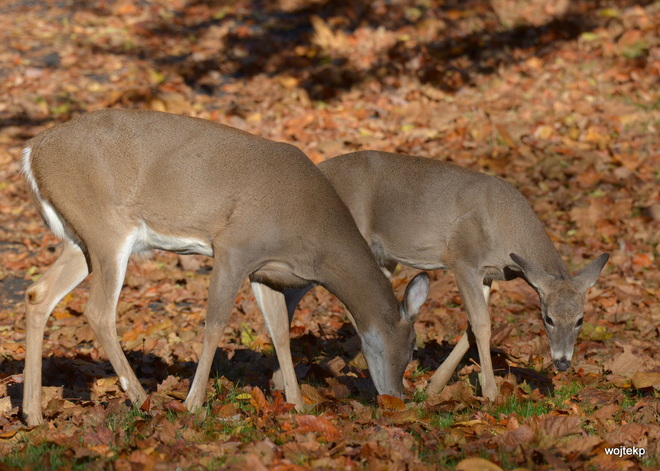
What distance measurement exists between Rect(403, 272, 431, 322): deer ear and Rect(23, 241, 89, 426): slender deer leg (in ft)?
7.62

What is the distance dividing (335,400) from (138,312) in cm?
285

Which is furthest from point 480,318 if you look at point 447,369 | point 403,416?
point 403,416

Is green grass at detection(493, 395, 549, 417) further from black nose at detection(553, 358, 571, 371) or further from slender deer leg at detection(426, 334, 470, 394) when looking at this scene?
slender deer leg at detection(426, 334, 470, 394)

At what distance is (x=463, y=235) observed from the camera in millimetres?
6891

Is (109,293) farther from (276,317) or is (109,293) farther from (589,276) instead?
(589,276)

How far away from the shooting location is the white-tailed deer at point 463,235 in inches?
250

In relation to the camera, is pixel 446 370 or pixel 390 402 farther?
pixel 446 370

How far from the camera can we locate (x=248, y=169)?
586 centimetres

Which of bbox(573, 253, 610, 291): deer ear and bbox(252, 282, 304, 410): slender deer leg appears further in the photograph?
bbox(573, 253, 610, 291): deer ear

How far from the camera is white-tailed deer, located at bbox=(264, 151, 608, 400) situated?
6.35 metres

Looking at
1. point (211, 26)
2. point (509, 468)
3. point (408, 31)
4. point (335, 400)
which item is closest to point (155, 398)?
point (335, 400)

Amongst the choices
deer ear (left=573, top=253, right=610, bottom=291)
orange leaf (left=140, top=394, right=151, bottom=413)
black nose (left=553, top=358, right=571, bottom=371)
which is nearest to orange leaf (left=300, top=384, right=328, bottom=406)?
orange leaf (left=140, top=394, right=151, bottom=413)

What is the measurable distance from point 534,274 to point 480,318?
0.53 meters

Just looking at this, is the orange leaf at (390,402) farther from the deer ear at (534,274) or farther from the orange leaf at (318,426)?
the deer ear at (534,274)
